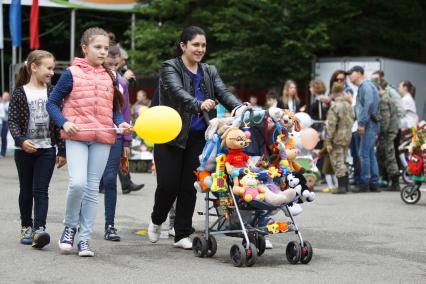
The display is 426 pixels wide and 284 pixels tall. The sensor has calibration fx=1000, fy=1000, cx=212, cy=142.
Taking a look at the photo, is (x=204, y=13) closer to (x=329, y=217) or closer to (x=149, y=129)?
(x=329, y=217)

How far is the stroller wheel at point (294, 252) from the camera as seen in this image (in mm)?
8500

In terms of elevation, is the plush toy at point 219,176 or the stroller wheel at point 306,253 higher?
the plush toy at point 219,176

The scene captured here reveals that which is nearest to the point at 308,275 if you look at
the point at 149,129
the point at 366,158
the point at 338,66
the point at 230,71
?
the point at 149,129

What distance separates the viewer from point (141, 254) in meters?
9.01

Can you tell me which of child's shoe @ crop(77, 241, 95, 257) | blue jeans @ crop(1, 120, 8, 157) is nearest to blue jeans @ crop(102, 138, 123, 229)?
child's shoe @ crop(77, 241, 95, 257)

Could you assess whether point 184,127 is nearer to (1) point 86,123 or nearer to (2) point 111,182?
(1) point 86,123

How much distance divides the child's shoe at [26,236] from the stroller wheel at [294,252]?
247 centimetres

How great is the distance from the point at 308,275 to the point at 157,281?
1.26m

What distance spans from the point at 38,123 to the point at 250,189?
2.17 m

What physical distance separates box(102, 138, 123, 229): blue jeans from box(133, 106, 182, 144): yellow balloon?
1.75 metres

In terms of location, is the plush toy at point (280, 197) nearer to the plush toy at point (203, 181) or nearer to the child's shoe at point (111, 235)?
the plush toy at point (203, 181)

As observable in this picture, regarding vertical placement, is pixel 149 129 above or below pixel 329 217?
above

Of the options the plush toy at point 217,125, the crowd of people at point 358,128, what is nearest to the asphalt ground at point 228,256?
the plush toy at point 217,125

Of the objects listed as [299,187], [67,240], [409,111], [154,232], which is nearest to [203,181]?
[299,187]
